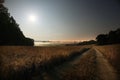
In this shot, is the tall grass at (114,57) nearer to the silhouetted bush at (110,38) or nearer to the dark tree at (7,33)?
the dark tree at (7,33)

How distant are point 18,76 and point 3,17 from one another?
2800cm

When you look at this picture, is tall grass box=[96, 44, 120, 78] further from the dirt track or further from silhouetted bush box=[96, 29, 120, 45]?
silhouetted bush box=[96, 29, 120, 45]

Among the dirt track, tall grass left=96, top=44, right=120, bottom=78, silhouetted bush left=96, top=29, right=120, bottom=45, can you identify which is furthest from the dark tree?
silhouetted bush left=96, top=29, right=120, bottom=45

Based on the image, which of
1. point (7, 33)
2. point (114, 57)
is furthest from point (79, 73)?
point (7, 33)

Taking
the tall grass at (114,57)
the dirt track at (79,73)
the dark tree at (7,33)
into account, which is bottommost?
the dirt track at (79,73)

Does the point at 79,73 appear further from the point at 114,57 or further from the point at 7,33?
the point at 7,33

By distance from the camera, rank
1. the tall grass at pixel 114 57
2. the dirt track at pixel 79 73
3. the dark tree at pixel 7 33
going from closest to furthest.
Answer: the dirt track at pixel 79 73, the tall grass at pixel 114 57, the dark tree at pixel 7 33

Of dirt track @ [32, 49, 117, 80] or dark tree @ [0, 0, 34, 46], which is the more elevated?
dark tree @ [0, 0, 34, 46]

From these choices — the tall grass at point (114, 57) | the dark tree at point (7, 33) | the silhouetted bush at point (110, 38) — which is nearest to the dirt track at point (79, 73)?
the tall grass at point (114, 57)

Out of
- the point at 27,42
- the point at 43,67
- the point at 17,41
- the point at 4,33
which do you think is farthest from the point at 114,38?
the point at 43,67

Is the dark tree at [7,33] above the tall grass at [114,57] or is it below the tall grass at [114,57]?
above

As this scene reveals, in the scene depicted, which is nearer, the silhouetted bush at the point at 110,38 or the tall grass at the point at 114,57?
the tall grass at the point at 114,57

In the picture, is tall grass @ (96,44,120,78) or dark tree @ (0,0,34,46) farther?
dark tree @ (0,0,34,46)

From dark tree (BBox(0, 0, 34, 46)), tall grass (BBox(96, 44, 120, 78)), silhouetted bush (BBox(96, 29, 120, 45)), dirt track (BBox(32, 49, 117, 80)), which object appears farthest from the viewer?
silhouetted bush (BBox(96, 29, 120, 45))
